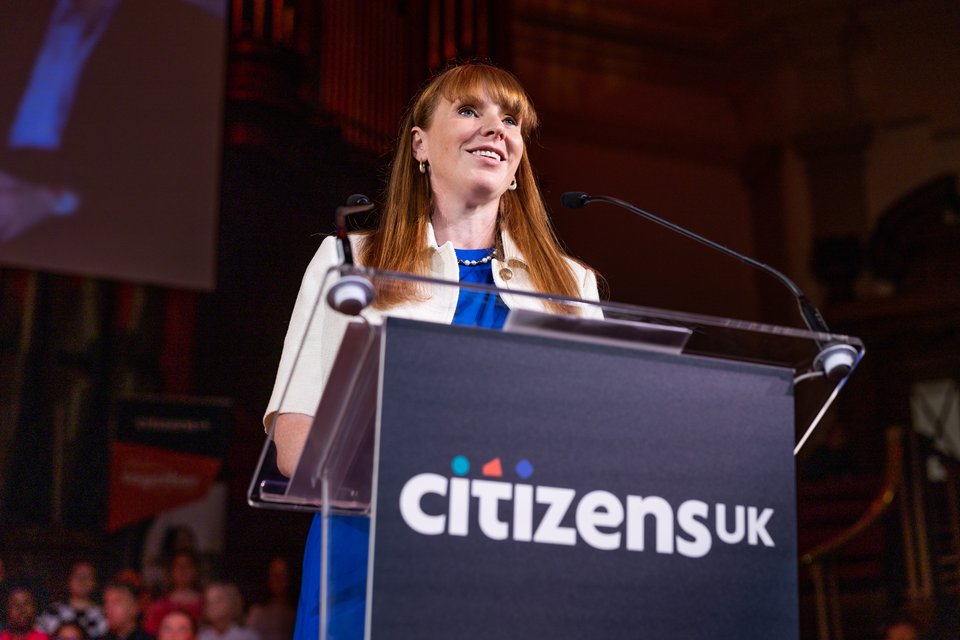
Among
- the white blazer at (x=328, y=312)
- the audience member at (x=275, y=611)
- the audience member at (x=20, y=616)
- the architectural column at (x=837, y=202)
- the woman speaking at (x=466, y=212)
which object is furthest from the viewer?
the architectural column at (x=837, y=202)

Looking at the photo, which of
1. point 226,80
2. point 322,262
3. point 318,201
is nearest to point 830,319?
point 318,201

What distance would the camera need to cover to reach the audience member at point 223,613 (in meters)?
4.65

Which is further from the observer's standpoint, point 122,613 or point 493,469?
point 122,613

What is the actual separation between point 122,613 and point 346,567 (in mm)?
3801

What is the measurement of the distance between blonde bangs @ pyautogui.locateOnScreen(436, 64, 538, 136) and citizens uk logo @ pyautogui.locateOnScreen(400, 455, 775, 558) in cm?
70

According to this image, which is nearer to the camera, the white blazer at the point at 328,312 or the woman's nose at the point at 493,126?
the white blazer at the point at 328,312

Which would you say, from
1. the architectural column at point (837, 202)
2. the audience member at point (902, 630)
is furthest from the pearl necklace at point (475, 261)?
the architectural column at point (837, 202)

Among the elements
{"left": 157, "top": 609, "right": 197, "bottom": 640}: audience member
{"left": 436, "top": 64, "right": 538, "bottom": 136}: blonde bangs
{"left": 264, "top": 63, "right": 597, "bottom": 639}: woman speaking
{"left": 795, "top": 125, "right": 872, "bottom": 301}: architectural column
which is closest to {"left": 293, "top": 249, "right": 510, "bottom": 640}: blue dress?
{"left": 264, "top": 63, "right": 597, "bottom": 639}: woman speaking

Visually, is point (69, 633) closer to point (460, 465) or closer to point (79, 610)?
point (79, 610)

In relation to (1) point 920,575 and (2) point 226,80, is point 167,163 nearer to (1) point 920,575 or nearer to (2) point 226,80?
(2) point 226,80

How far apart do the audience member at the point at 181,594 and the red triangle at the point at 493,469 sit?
3.95 metres

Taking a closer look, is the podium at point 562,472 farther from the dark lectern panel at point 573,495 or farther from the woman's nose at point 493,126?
the woman's nose at point 493,126

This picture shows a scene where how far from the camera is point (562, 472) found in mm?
955

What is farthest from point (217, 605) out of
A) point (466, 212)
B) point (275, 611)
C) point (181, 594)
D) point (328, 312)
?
point (328, 312)
